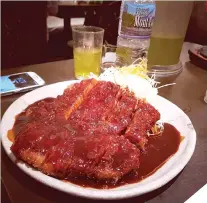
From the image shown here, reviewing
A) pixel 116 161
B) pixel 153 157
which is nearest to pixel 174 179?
pixel 153 157

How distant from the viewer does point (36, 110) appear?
1.31 meters

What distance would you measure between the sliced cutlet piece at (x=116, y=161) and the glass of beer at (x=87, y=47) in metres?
0.89

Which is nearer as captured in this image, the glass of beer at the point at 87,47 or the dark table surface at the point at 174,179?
the dark table surface at the point at 174,179

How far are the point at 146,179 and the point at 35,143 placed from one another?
428 mm

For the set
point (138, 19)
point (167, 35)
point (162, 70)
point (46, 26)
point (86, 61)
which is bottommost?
point (46, 26)

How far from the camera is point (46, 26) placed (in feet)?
13.6

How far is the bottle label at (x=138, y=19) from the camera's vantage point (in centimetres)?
180

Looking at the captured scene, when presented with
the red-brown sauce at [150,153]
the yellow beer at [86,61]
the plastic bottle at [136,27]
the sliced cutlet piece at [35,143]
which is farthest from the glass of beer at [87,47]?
the sliced cutlet piece at [35,143]

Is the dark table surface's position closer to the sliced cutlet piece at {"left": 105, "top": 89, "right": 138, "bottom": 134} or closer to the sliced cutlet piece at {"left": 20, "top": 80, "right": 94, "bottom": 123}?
the sliced cutlet piece at {"left": 20, "top": 80, "right": 94, "bottom": 123}

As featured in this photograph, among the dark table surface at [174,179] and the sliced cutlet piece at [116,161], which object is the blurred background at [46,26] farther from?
the sliced cutlet piece at [116,161]

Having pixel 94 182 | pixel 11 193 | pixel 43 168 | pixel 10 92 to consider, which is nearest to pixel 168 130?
pixel 94 182

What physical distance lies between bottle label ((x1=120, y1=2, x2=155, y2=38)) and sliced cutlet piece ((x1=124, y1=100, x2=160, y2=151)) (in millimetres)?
677

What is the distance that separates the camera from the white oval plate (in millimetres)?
859

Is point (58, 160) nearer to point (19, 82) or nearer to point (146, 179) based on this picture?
point (146, 179)
